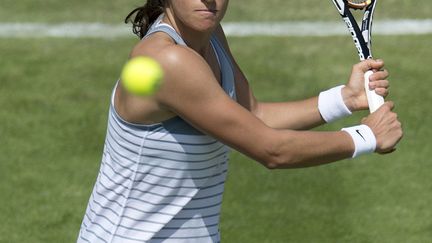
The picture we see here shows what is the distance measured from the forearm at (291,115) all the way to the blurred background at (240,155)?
81.4 inches

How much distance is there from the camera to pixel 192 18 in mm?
5398

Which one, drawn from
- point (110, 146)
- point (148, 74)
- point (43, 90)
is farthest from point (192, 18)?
point (43, 90)

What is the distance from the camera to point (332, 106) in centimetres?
629

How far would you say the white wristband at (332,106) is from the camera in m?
6.28

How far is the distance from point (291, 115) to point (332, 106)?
225 mm

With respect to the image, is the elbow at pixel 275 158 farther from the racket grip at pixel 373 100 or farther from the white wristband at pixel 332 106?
the white wristband at pixel 332 106

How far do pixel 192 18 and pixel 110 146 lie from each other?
78 cm

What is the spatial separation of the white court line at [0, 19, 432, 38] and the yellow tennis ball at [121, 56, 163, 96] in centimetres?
609

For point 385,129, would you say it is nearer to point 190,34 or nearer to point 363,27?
point 190,34

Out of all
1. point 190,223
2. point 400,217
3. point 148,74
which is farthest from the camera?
point 400,217

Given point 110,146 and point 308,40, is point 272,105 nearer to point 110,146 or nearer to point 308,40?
point 110,146

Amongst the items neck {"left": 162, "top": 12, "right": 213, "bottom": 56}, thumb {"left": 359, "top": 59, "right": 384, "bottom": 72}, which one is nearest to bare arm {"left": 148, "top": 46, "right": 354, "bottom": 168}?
neck {"left": 162, "top": 12, "right": 213, "bottom": 56}

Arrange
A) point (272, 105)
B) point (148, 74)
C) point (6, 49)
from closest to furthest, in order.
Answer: point (148, 74), point (272, 105), point (6, 49)

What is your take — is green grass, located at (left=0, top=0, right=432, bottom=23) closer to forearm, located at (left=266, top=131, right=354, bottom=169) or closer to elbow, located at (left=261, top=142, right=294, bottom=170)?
forearm, located at (left=266, top=131, right=354, bottom=169)
